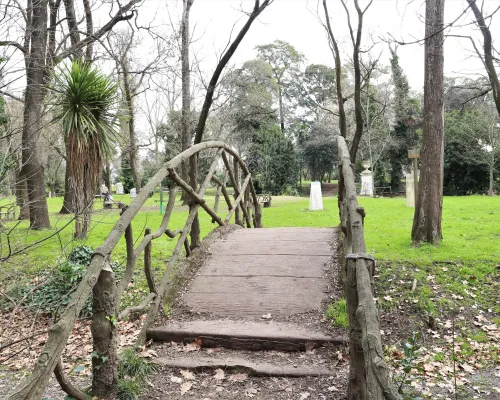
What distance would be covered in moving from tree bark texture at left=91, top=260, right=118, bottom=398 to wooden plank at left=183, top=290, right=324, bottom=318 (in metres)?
1.26

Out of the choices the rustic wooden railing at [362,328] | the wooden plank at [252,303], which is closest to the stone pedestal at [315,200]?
the wooden plank at [252,303]

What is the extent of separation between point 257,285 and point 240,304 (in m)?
0.34

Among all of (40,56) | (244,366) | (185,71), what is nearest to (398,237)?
(244,366)

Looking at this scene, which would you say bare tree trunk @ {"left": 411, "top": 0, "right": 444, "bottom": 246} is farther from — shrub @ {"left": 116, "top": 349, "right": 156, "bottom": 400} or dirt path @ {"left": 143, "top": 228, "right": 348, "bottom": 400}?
shrub @ {"left": 116, "top": 349, "right": 156, "bottom": 400}

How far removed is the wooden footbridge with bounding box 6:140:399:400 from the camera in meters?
2.06

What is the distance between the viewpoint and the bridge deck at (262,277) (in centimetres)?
381

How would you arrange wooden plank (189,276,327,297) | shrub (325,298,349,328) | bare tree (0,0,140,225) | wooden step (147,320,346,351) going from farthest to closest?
1. bare tree (0,0,140,225)
2. wooden plank (189,276,327,297)
3. shrub (325,298,349,328)
4. wooden step (147,320,346,351)

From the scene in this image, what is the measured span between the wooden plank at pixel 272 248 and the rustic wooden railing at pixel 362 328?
139cm

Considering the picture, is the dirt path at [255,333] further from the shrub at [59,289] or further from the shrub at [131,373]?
the shrub at [59,289]

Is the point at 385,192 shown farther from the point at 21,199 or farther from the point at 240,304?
the point at 240,304

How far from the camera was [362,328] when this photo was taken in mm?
1888

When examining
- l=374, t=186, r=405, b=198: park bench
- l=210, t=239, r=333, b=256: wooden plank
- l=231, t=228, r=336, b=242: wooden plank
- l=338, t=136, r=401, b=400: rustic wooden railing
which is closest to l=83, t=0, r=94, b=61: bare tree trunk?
l=231, t=228, r=336, b=242: wooden plank

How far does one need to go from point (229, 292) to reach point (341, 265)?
1177 millimetres

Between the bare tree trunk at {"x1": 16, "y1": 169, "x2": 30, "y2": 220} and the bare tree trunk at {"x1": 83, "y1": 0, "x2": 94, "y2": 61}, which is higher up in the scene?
the bare tree trunk at {"x1": 83, "y1": 0, "x2": 94, "y2": 61}
